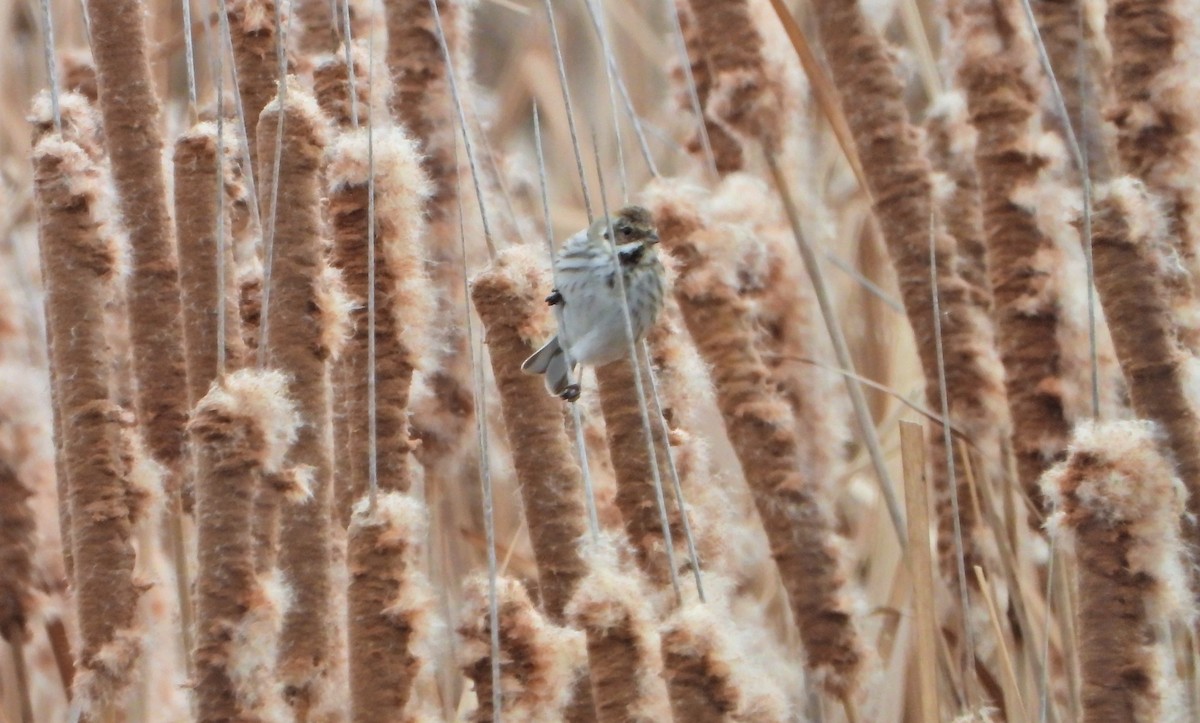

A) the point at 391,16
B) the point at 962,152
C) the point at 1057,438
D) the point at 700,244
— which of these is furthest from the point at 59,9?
the point at 1057,438

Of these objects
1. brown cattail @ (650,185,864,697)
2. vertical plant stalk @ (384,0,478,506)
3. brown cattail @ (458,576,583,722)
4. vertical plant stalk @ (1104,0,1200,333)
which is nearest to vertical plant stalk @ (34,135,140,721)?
brown cattail @ (458,576,583,722)

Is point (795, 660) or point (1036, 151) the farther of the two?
point (795, 660)

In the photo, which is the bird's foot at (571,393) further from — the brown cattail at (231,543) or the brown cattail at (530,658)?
the brown cattail at (231,543)

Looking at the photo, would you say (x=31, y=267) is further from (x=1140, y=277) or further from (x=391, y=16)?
(x=1140, y=277)

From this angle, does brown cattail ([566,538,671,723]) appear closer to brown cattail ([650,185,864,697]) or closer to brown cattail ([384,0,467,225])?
brown cattail ([650,185,864,697])

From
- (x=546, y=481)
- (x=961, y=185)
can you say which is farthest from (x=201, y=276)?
(x=961, y=185)

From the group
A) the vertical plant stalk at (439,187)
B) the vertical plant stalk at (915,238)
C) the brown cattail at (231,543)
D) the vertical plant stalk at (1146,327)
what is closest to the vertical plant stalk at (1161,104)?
the vertical plant stalk at (1146,327)

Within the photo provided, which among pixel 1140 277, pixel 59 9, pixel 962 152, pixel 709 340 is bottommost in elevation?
pixel 1140 277
